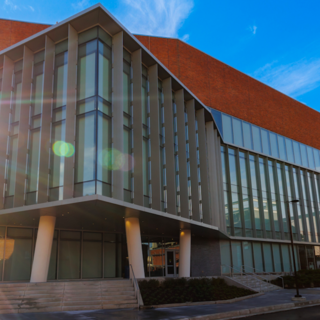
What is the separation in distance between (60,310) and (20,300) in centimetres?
213

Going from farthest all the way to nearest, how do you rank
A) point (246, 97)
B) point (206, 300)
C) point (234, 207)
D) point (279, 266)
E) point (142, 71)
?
point (246, 97)
point (279, 266)
point (234, 207)
point (142, 71)
point (206, 300)

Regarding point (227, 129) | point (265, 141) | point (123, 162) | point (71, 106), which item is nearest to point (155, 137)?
point (123, 162)

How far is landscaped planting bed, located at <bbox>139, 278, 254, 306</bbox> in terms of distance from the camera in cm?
1839

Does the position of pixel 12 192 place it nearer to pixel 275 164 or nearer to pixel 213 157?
pixel 213 157

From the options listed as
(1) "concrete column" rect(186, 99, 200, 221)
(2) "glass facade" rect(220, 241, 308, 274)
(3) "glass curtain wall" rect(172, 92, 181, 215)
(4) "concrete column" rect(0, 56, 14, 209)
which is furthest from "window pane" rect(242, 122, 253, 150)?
(4) "concrete column" rect(0, 56, 14, 209)

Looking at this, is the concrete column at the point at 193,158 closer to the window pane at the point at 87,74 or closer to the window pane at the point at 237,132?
the window pane at the point at 237,132

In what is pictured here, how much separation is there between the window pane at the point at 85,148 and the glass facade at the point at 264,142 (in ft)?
68.9

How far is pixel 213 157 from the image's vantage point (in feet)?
111

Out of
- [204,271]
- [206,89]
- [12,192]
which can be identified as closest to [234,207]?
[204,271]

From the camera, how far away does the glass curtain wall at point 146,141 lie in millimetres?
22188

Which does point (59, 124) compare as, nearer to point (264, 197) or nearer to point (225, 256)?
point (225, 256)

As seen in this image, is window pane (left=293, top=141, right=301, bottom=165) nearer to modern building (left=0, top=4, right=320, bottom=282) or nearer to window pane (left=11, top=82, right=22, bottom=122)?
modern building (left=0, top=4, right=320, bottom=282)

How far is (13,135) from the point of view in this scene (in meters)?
22.8

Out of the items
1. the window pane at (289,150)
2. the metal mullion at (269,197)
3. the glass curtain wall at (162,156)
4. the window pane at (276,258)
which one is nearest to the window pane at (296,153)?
the window pane at (289,150)
